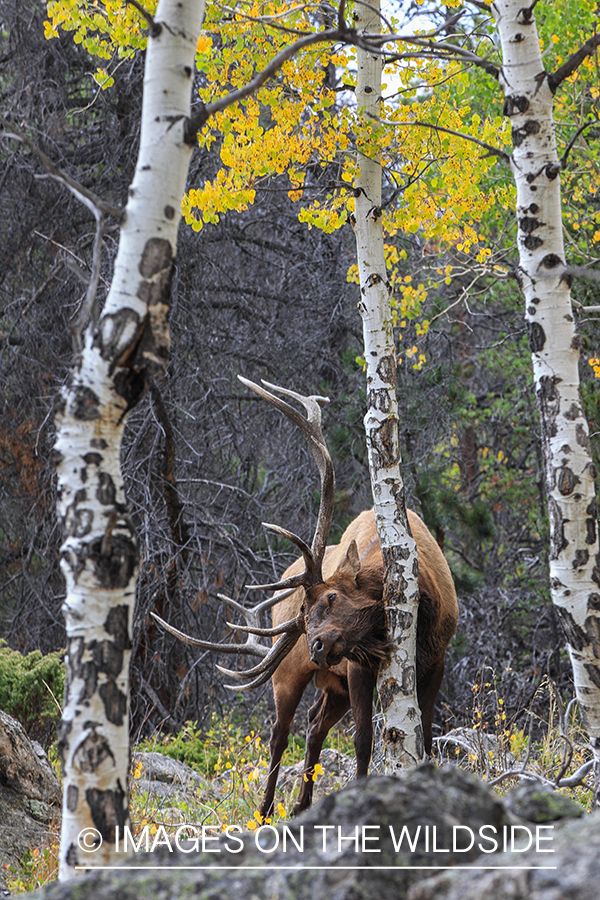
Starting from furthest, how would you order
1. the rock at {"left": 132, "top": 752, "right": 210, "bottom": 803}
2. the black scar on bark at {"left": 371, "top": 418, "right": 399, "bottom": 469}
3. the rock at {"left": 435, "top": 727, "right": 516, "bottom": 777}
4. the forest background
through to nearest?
the forest background → the rock at {"left": 132, "top": 752, "right": 210, "bottom": 803} → the rock at {"left": 435, "top": 727, "right": 516, "bottom": 777} → the black scar on bark at {"left": 371, "top": 418, "right": 399, "bottom": 469}

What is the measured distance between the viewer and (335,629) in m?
4.16

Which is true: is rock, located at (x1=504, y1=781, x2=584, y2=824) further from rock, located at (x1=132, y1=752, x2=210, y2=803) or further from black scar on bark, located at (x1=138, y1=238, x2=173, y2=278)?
rock, located at (x1=132, y1=752, x2=210, y2=803)

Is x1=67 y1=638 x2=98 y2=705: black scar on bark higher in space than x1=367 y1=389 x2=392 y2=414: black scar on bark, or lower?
lower

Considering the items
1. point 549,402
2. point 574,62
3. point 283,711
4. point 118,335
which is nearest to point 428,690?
point 283,711

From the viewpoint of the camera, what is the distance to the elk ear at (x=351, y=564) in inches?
175

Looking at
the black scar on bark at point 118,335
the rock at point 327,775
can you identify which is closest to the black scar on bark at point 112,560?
the black scar on bark at point 118,335

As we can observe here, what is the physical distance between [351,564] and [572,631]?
4.95ft

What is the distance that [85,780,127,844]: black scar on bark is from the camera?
85.9 inches

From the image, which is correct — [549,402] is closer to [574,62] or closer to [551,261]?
[551,261]

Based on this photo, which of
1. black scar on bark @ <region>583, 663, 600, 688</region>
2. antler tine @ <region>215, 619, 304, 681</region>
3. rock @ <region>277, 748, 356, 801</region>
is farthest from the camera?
rock @ <region>277, 748, 356, 801</region>

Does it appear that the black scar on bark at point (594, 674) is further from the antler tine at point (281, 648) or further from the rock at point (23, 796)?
the rock at point (23, 796)

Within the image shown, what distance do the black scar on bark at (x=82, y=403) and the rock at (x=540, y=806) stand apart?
149 cm

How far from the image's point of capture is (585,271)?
292 cm

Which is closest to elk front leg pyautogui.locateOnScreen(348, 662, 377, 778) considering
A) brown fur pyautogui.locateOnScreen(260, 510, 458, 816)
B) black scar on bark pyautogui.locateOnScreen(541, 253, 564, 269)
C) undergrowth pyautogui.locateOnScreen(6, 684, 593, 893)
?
brown fur pyautogui.locateOnScreen(260, 510, 458, 816)
